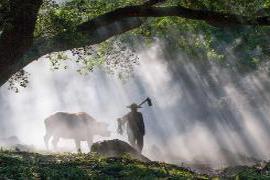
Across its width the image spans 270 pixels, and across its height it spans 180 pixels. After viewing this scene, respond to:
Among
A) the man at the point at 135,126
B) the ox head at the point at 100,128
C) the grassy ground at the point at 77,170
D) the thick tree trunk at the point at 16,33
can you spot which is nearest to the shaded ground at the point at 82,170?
the grassy ground at the point at 77,170

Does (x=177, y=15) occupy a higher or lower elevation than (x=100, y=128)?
lower

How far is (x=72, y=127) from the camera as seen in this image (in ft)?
129

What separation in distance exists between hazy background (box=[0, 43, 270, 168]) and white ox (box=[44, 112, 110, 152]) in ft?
8.74

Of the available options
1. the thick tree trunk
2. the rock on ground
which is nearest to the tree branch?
the thick tree trunk

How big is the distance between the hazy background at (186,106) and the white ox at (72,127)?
8.74 feet

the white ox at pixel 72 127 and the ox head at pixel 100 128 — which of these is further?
the ox head at pixel 100 128

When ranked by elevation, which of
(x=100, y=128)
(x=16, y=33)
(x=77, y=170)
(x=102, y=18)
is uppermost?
(x=100, y=128)

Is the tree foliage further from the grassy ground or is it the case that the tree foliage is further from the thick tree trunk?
the grassy ground

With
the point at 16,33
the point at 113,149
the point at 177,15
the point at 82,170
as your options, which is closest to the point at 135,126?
the point at 113,149

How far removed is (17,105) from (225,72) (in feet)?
173

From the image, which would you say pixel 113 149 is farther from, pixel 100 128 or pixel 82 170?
pixel 100 128

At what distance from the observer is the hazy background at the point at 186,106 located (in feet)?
145

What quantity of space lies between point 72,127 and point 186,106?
82.5 ft

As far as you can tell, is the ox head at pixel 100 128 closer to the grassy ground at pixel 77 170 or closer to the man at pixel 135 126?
the man at pixel 135 126
